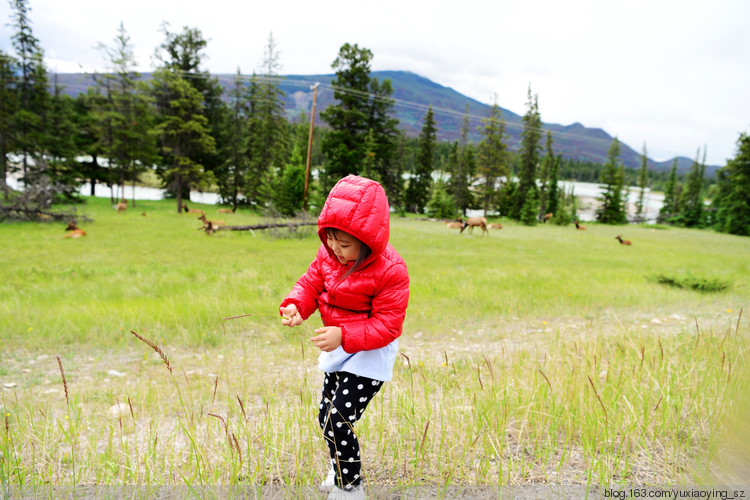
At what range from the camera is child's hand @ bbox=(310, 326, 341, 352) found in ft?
6.54

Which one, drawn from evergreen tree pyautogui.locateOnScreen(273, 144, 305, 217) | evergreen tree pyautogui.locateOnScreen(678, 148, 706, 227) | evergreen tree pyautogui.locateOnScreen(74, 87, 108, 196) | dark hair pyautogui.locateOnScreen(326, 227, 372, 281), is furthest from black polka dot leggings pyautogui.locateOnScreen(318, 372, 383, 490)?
evergreen tree pyautogui.locateOnScreen(678, 148, 706, 227)

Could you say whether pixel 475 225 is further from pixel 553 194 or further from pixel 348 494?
pixel 553 194

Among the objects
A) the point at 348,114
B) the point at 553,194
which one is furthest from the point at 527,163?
the point at 348,114

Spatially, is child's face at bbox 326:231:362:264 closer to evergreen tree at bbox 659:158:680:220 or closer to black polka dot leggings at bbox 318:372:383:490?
black polka dot leggings at bbox 318:372:383:490

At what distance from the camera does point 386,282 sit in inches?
86.3

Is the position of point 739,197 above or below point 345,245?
above

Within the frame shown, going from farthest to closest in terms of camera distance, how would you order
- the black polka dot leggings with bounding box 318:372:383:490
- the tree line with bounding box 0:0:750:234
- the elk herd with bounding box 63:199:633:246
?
the tree line with bounding box 0:0:750:234 → the elk herd with bounding box 63:199:633:246 → the black polka dot leggings with bounding box 318:372:383:490

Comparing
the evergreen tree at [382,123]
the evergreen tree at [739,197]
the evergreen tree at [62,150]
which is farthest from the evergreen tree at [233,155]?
the evergreen tree at [739,197]

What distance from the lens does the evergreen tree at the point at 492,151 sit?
5241 centimetres

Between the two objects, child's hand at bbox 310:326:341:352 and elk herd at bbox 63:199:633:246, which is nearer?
child's hand at bbox 310:326:341:352

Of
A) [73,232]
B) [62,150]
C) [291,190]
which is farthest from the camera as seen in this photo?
[291,190]

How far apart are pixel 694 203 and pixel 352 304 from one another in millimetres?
73994

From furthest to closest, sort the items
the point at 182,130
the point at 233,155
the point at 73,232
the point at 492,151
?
the point at 492,151
the point at 233,155
the point at 182,130
the point at 73,232

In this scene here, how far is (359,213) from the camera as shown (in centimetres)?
198
